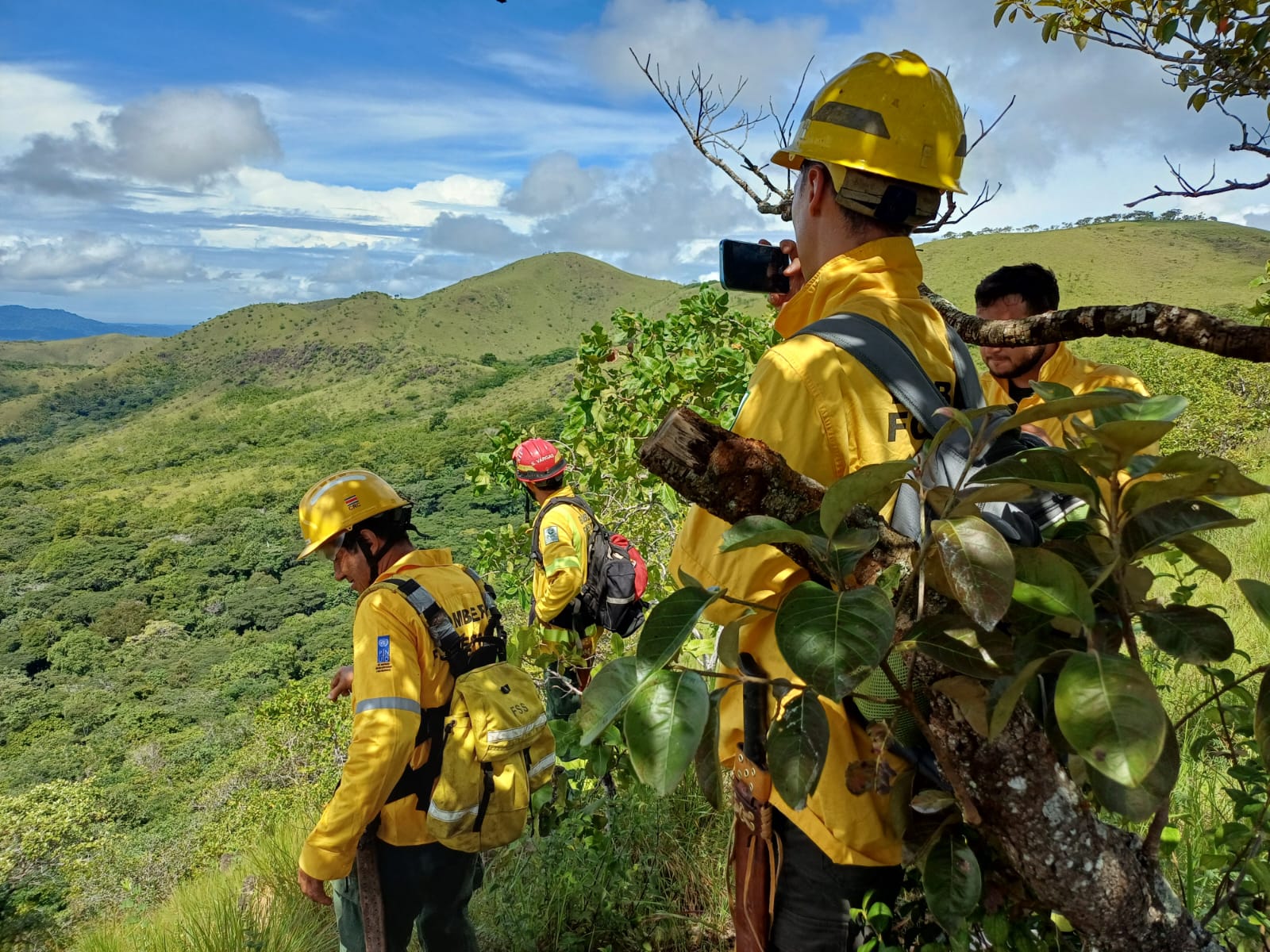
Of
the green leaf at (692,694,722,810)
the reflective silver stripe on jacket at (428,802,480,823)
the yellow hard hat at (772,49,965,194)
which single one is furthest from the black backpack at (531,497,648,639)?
the green leaf at (692,694,722,810)

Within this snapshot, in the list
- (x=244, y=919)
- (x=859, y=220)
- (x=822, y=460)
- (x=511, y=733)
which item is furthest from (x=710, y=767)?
(x=244, y=919)

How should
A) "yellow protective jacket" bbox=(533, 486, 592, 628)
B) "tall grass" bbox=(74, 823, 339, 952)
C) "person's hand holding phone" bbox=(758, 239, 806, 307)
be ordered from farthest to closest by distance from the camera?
"yellow protective jacket" bbox=(533, 486, 592, 628)
"tall grass" bbox=(74, 823, 339, 952)
"person's hand holding phone" bbox=(758, 239, 806, 307)

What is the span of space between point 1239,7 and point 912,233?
4.76 feet

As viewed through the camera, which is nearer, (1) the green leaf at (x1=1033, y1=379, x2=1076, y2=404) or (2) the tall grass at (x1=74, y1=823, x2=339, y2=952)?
(1) the green leaf at (x1=1033, y1=379, x2=1076, y2=404)

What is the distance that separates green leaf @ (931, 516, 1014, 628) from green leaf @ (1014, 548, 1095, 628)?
51mm

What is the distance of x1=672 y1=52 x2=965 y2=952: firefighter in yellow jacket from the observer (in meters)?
1.25

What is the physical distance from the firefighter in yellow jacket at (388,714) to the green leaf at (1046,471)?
211 cm

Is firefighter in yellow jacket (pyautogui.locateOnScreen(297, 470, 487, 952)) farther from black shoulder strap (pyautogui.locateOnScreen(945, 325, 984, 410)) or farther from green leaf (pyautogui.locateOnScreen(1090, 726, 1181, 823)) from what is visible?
green leaf (pyautogui.locateOnScreen(1090, 726, 1181, 823))

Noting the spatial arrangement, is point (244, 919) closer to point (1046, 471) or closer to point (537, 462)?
point (537, 462)

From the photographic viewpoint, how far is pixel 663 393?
4426mm

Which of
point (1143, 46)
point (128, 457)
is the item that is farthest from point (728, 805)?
point (128, 457)

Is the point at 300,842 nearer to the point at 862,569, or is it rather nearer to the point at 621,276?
the point at 862,569

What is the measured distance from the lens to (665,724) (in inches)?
29.5

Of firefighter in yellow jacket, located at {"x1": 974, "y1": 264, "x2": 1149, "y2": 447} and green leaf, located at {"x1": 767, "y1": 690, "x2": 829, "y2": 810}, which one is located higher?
firefighter in yellow jacket, located at {"x1": 974, "y1": 264, "x2": 1149, "y2": 447}
